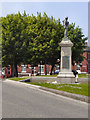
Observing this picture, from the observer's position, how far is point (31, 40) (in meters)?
43.5

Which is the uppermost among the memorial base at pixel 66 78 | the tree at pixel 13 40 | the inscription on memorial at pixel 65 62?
the tree at pixel 13 40

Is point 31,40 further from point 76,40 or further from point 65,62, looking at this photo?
point 65,62

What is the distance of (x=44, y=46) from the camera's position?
4103 cm

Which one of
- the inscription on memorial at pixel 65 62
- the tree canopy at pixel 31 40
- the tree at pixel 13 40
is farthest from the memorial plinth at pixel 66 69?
the tree at pixel 13 40

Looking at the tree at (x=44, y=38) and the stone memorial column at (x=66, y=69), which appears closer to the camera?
the stone memorial column at (x=66, y=69)

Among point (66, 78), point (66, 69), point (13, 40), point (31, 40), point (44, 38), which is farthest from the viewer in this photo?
point (31, 40)

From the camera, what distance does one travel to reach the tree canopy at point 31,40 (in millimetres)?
41375

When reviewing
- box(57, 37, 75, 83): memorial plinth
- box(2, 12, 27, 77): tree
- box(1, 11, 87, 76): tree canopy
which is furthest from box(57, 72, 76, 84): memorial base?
box(2, 12, 27, 77): tree

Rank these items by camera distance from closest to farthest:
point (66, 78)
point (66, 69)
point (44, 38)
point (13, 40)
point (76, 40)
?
point (66, 78), point (66, 69), point (13, 40), point (44, 38), point (76, 40)

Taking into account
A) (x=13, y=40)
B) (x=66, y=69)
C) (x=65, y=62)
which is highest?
(x=13, y=40)

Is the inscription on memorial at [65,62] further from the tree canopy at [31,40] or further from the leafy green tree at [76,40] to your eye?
the leafy green tree at [76,40]

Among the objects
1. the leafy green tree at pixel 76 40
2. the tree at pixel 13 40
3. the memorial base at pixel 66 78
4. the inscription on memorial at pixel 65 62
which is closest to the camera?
the memorial base at pixel 66 78

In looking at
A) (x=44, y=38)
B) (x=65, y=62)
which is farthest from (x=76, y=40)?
(x=65, y=62)

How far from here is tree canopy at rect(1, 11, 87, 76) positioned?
41375 millimetres
